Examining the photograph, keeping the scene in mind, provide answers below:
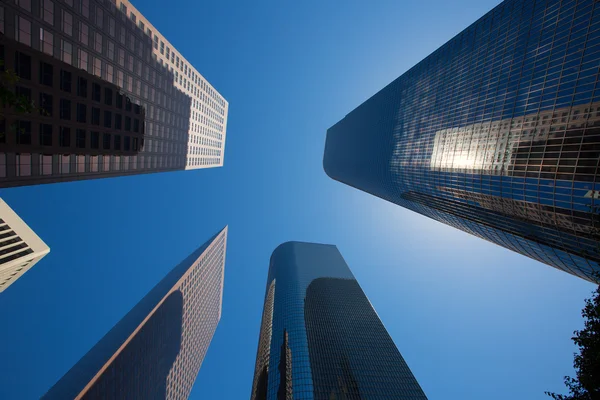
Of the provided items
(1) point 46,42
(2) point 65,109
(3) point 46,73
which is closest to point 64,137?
(2) point 65,109

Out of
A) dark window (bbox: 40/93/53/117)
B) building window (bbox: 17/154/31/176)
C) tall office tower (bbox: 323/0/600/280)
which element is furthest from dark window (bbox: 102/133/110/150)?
tall office tower (bbox: 323/0/600/280)

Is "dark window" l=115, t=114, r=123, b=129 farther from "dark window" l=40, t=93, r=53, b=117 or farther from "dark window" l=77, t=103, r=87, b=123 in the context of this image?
"dark window" l=40, t=93, r=53, b=117

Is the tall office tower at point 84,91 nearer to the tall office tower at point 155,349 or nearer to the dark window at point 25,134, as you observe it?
the dark window at point 25,134

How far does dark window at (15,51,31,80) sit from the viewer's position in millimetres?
33094

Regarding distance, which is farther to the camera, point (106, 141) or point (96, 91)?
point (106, 141)

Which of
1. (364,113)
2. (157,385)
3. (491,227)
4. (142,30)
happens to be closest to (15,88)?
(142,30)

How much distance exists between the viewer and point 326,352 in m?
107

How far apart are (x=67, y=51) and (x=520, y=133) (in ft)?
226

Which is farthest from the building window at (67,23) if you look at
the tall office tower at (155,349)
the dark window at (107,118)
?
the tall office tower at (155,349)

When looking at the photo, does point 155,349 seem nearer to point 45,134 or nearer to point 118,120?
point 118,120

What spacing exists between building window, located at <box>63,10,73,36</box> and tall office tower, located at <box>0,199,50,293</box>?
67.7 metres

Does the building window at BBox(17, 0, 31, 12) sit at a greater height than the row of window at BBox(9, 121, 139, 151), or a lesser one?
greater

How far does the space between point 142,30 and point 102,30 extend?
48.0ft

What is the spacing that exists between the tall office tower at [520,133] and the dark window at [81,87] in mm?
55113
